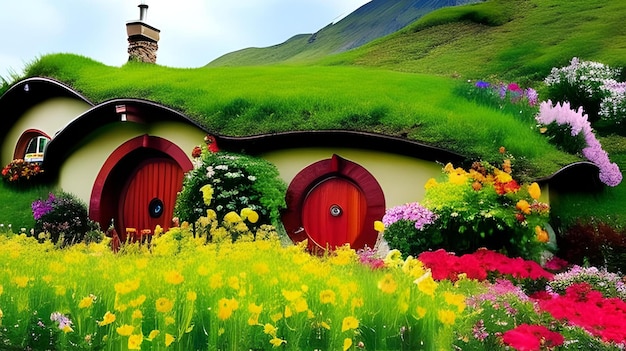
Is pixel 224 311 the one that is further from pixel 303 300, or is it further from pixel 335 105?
pixel 335 105

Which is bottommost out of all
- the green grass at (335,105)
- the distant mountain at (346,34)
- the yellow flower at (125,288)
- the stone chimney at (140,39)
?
the yellow flower at (125,288)

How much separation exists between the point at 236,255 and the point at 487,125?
7342 millimetres

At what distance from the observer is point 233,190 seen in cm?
1052

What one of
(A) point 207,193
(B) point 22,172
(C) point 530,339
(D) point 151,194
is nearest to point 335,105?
(A) point 207,193

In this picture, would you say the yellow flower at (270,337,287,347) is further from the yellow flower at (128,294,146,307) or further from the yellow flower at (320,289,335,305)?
the yellow flower at (128,294,146,307)

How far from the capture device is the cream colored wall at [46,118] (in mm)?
16531

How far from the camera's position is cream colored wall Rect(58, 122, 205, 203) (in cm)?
1286

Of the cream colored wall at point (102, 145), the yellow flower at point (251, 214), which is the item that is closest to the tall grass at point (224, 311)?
the yellow flower at point (251, 214)

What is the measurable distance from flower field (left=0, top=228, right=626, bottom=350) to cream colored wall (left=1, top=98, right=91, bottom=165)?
1247cm

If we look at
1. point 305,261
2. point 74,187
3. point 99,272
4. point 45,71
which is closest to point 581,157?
point 305,261

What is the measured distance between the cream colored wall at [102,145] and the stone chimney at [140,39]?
551cm

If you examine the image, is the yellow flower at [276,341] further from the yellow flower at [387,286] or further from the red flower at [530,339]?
the red flower at [530,339]

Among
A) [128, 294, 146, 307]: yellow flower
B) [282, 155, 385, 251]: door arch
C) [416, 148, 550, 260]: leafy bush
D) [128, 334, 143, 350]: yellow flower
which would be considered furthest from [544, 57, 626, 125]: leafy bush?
[128, 334, 143, 350]: yellow flower

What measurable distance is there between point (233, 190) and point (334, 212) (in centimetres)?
194
